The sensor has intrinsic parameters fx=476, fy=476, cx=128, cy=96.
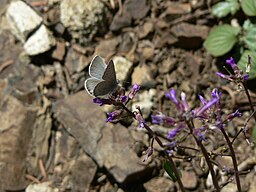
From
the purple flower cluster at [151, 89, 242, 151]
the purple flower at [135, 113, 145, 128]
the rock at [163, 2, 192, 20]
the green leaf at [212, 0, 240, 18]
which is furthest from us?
the rock at [163, 2, 192, 20]

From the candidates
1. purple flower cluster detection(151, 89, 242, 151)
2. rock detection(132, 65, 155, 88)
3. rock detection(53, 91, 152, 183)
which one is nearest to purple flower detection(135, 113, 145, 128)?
purple flower cluster detection(151, 89, 242, 151)

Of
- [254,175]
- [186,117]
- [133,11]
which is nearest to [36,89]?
[133,11]

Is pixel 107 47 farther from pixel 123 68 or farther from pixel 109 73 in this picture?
pixel 109 73

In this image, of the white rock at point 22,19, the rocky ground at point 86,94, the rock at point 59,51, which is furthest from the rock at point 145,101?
the white rock at point 22,19

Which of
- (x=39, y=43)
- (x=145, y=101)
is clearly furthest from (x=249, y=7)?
(x=39, y=43)

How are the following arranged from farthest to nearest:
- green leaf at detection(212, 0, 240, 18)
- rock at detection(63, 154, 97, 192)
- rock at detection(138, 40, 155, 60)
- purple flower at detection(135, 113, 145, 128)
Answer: rock at detection(138, 40, 155, 60) < green leaf at detection(212, 0, 240, 18) < rock at detection(63, 154, 97, 192) < purple flower at detection(135, 113, 145, 128)

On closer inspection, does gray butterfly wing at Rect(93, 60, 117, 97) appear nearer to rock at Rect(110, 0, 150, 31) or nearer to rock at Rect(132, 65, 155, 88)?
rock at Rect(132, 65, 155, 88)

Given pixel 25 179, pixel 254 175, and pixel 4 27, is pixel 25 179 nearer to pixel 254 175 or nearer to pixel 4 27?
pixel 4 27
